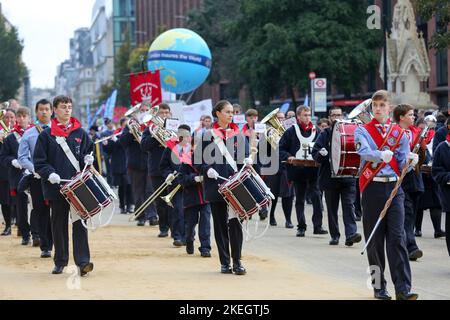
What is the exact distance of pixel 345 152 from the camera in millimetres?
14461

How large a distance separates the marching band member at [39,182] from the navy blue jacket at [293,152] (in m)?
4.82

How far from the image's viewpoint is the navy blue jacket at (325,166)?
52.3 ft

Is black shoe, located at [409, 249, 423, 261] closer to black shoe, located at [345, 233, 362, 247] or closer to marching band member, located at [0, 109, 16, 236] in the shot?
black shoe, located at [345, 233, 362, 247]

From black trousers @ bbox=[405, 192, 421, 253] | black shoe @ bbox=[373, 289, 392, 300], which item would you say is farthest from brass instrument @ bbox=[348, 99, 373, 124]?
black shoe @ bbox=[373, 289, 392, 300]

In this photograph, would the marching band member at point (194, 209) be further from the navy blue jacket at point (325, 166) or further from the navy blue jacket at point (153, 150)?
the navy blue jacket at point (153, 150)

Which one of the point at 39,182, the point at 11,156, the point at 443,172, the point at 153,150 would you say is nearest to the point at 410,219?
the point at 443,172

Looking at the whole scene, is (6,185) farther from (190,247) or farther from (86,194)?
(86,194)

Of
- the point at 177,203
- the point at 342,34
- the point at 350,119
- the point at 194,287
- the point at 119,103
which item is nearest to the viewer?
the point at 194,287

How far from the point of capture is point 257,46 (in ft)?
171

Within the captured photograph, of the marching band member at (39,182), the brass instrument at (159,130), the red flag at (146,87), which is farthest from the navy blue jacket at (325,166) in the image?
the red flag at (146,87)

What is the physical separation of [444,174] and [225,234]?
2.68m
